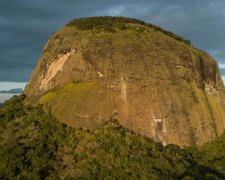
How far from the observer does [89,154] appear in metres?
36.4

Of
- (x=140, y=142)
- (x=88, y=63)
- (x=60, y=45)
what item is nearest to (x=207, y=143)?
(x=140, y=142)

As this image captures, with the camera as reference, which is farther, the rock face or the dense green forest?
the rock face

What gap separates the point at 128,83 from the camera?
41375mm

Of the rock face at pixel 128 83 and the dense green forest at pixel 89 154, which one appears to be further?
the rock face at pixel 128 83

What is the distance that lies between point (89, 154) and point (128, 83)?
812cm

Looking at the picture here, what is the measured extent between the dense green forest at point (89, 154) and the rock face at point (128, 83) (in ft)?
4.75

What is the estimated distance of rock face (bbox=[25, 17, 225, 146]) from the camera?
4072 cm

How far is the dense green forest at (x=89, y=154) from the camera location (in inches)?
1361

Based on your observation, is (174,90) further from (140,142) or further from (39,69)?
(39,69)

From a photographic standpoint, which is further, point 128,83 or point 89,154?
point 128,83

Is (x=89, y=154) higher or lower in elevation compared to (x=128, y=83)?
lower

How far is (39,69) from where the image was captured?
152ft

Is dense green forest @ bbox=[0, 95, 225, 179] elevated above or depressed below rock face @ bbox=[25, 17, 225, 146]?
below

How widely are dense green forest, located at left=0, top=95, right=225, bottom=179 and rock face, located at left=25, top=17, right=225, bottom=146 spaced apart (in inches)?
56.9
